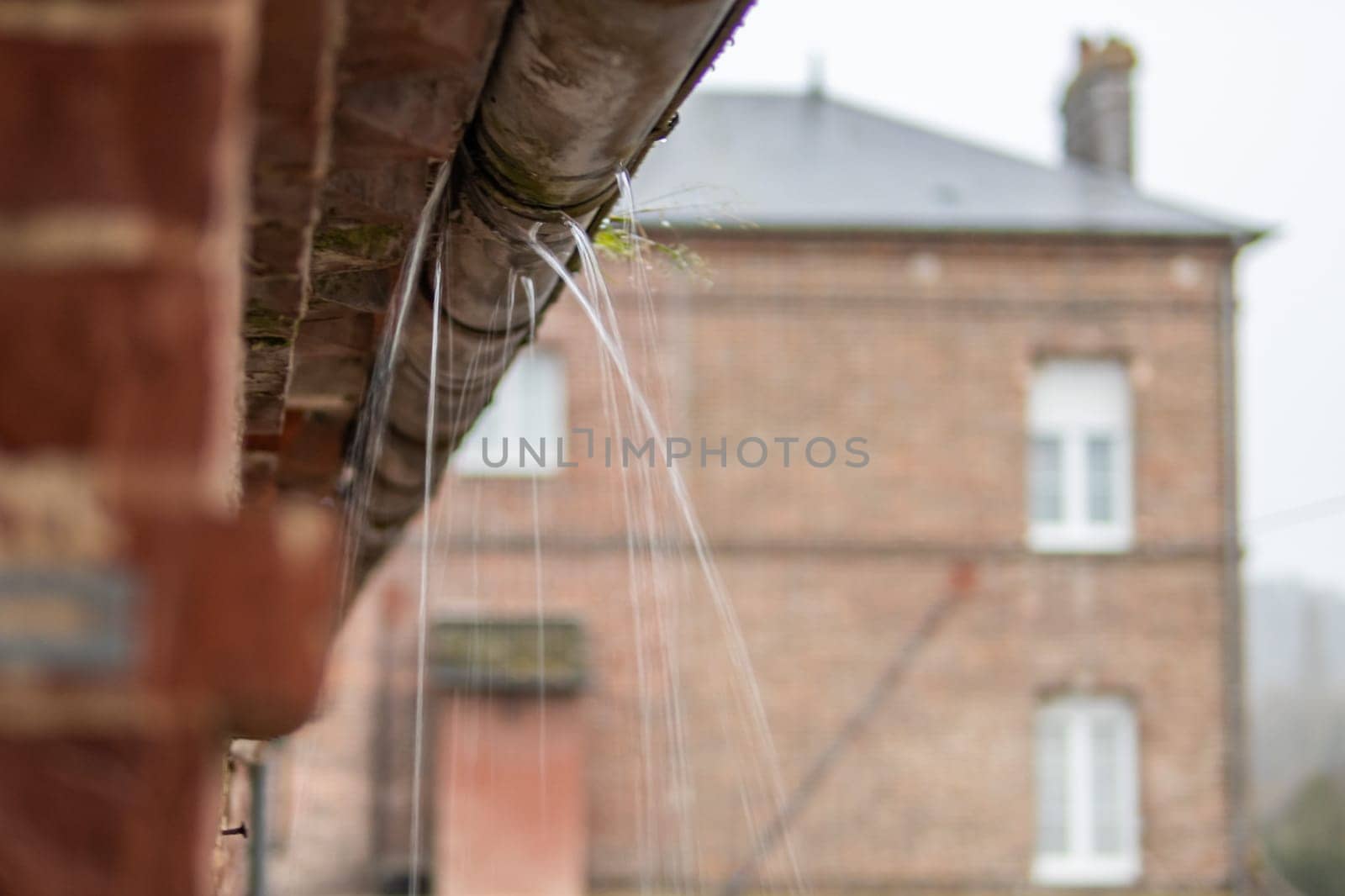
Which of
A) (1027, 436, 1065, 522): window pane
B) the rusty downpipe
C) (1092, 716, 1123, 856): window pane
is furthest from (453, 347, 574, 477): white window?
the rusty downpipe

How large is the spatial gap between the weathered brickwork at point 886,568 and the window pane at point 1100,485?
9.5 inches

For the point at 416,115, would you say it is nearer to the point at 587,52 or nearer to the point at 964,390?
the point at 587,52

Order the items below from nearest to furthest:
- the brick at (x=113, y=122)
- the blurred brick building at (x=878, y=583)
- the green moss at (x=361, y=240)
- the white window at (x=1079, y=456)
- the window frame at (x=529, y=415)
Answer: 1. the brick at (x=113, y=122)
2. the green moss at (x=361, y=240)
3. the blurred brick building at (x=878, y=583)
4. the window frame at (x=529, y=415)
5. the white window at (x=1079, y=456)

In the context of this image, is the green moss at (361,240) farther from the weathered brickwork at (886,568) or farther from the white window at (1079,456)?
the white window at (1079,456)

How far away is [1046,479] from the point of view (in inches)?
491

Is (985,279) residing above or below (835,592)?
above

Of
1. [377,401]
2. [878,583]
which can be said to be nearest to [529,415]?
[878,583]

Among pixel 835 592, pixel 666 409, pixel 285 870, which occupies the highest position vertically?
pixel 666 409

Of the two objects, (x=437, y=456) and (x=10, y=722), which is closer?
(x=10, y=722)

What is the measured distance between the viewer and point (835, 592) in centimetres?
1199

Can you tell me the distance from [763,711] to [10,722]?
458 inches

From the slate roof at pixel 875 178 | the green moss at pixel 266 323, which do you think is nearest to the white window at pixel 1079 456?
the slate roof at pixel 875 178

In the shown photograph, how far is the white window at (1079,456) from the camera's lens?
1241cm

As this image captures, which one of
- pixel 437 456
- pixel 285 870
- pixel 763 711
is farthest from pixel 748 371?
pixel 437 456
